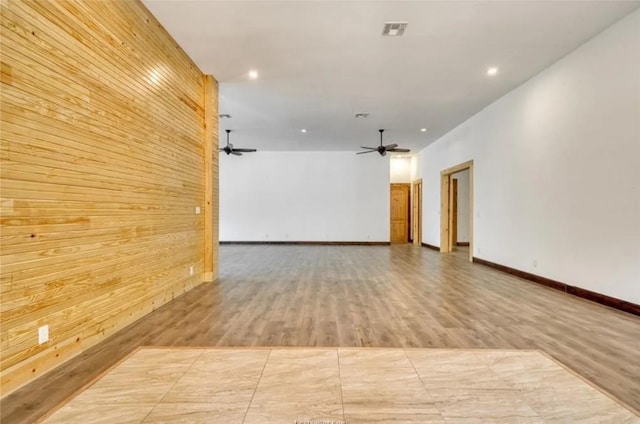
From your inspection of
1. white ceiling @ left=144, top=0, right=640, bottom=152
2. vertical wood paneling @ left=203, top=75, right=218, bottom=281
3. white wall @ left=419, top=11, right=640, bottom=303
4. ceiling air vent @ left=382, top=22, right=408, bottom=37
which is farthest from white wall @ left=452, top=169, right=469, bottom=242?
vertical wood paneling @ left=203, top=75, right=218, bottom=281

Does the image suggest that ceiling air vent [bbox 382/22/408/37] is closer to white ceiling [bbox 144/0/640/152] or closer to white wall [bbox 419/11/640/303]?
white ceiling [bbox 144/0/640/152]

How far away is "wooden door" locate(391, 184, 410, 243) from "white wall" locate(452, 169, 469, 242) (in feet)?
6.26

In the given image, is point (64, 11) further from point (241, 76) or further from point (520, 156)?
→ point (520, 156)

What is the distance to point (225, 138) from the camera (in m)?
9.53

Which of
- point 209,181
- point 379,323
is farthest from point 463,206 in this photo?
point 379,323

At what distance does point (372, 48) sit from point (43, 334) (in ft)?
14.3

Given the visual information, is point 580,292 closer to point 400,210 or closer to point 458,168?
point 458,168

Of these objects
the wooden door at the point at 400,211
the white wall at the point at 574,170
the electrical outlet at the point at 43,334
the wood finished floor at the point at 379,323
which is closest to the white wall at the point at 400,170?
the wooden door at the point at 400,211

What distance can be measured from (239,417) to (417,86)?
5396mm

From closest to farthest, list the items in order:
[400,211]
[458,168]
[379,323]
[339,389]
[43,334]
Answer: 1. [339,389]
2. [43,334]
3. [379,323]
4. [458,168]
5. [400,211]

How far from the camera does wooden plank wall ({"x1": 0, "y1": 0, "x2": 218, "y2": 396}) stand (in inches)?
78.4

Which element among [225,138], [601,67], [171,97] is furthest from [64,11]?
[225,138]

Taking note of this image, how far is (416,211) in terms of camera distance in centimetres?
1167

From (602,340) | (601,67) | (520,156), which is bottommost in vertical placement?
(602,340)
